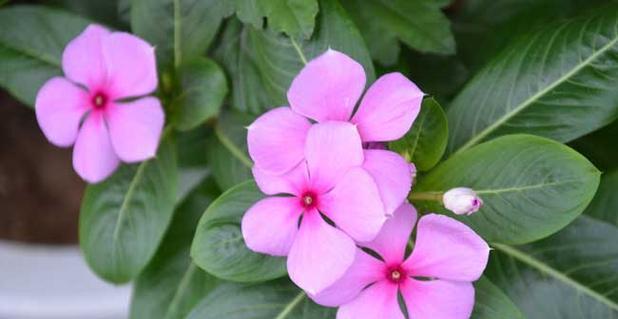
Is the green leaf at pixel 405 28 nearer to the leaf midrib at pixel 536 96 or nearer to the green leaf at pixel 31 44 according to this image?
the leaf midrib at pixel 536 96

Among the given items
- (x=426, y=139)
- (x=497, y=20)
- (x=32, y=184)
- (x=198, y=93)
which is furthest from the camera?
(x=32, y=184)

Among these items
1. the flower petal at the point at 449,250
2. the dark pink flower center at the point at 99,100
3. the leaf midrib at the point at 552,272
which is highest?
the flower petal at the point at 449,250

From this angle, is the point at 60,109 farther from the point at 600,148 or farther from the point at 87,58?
the point at 600,148

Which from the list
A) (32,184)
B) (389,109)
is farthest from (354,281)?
(32,184)

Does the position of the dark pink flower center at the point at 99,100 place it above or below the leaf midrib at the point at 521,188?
below

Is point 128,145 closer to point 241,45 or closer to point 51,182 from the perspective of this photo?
point 241,45

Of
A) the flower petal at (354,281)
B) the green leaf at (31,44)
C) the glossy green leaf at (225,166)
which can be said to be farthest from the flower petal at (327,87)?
the green leaf at (31,44)

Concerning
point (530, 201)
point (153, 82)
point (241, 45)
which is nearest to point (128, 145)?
point (153, 82)
